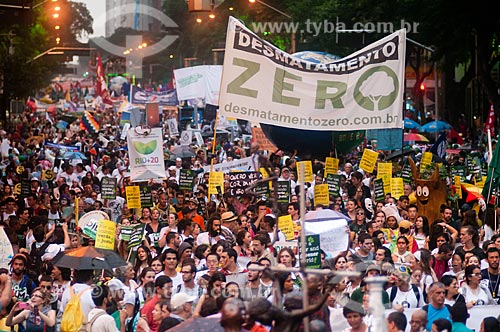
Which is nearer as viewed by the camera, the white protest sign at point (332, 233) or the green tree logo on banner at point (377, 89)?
the white protest sign at point (332, 233)

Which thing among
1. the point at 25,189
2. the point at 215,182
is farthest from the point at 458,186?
the point at 25,189

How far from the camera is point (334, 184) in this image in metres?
17.5

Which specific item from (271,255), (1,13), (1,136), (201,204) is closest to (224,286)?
(271,255)

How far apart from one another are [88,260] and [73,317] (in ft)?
4.83

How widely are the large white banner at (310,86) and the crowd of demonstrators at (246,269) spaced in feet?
4.03

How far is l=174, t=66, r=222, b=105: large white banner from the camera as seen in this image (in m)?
42.0

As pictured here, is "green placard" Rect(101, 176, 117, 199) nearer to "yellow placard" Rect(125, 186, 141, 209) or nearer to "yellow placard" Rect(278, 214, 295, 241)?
"yellow placard" Rect(125, 186, 141, 209)

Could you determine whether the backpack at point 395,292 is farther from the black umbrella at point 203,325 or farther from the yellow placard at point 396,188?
the yellow placard at point 396,188

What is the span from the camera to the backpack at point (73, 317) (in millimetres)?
10227

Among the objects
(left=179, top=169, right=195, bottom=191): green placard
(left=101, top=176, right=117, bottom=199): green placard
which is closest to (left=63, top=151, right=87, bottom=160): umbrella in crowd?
(left=179, top=169, right=195, bottom=191): green placard

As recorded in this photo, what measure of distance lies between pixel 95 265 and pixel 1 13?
832 inches

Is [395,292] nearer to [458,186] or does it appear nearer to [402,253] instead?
[402,253]

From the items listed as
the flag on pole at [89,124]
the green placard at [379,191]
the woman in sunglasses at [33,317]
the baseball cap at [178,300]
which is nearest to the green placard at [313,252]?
the baseball cap at [178,300]

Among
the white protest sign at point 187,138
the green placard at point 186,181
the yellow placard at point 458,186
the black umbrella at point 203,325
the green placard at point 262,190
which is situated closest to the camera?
the black umbrella at point 203,325
